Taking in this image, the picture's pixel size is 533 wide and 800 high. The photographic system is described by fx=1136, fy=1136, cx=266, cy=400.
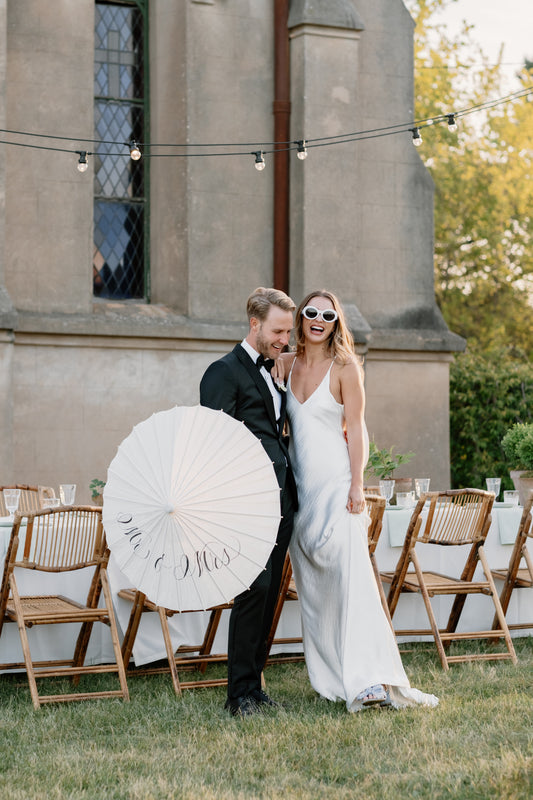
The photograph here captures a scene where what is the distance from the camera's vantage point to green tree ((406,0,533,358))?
71.6 ft

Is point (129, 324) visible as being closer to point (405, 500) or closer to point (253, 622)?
point (405, 500)

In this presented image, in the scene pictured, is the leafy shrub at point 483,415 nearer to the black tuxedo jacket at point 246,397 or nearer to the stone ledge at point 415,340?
the stone ledge at point 415,340

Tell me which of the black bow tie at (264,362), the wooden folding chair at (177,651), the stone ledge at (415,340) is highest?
the black bow tie at (264,362)

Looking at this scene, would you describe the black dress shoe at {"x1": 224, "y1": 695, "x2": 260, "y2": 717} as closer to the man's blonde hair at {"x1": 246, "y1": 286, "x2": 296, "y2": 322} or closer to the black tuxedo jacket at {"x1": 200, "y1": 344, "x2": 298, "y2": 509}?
the black tuxedo jacket at {"x1": 200, "y1": 344, "x2": 298, "y2": 509}

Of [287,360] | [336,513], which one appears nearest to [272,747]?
[336,513]

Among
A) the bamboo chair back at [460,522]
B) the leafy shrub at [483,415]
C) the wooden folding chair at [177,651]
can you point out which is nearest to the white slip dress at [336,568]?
the wooden folding chair at [177,651]

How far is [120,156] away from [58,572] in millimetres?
7113

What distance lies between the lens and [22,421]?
36.1 feet

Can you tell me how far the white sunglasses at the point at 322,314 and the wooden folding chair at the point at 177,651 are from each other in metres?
1.75

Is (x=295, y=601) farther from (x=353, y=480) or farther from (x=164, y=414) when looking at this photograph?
(x=164, y=414)

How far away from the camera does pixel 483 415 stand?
1416 cm

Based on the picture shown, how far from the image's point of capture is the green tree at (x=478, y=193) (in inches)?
859

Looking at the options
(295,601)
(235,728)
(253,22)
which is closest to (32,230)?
(253,22)

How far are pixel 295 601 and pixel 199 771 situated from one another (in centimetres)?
248
